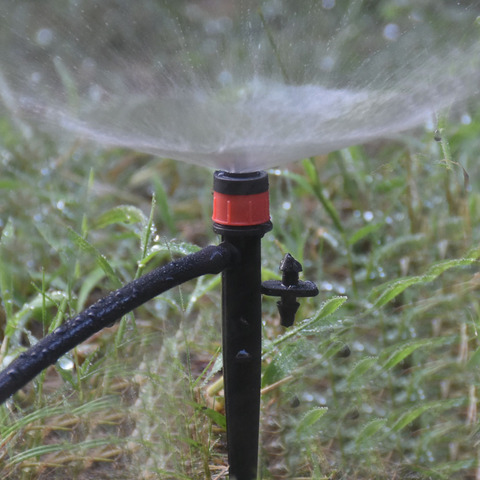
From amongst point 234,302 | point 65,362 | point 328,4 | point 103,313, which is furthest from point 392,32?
point 65,362

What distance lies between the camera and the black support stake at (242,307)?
0.98 meters

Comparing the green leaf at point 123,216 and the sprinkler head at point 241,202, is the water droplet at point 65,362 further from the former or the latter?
the sprinkler head at point 241,202

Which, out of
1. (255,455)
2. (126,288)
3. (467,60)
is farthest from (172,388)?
(467,60)

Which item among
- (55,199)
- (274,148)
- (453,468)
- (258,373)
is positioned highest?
(55,199)

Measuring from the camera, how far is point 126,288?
3.14 feet

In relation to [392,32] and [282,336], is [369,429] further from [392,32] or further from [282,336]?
[392,32]

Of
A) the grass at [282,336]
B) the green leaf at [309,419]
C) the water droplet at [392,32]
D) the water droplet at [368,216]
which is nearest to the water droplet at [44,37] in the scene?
the grass at [282,336]

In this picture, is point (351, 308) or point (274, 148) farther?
point (351, 308)

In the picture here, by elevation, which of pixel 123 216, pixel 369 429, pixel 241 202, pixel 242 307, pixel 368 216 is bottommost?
pixel 369 429

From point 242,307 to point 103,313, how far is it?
21cm

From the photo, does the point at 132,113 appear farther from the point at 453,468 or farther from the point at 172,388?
the point at 453,468

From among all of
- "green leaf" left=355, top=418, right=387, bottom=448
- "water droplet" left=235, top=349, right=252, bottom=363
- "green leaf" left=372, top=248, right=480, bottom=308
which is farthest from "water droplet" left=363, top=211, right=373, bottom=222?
"water droplet" left=235, top=349, right=252, bottom=363

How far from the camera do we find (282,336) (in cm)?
121

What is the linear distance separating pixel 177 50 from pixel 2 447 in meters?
0.73
